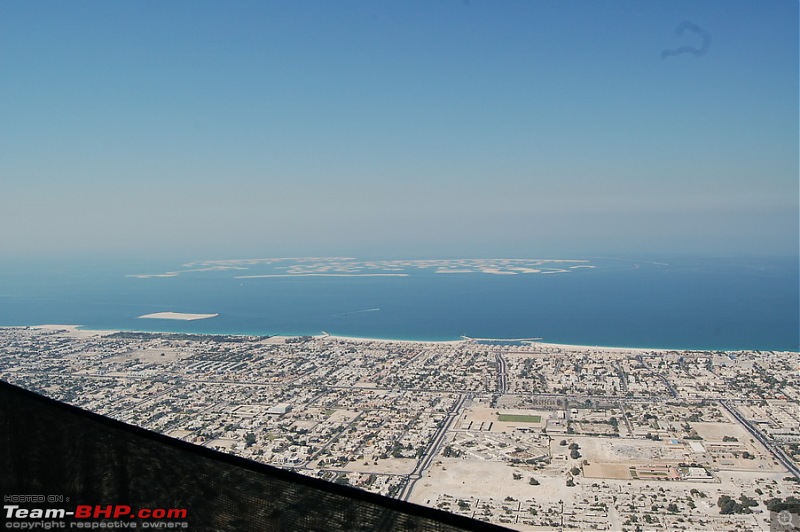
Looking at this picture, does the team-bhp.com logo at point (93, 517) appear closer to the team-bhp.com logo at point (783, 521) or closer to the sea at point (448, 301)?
the team-bhp.com logo at point (783, 521)

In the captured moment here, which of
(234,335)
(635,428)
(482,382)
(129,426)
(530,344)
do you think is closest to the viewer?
(129,426)

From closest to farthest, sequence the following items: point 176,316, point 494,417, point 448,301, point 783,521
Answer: point 783,521, point 494,417, point 176,316, point 448,301

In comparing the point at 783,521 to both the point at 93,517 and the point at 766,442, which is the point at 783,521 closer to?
the point at 766,442

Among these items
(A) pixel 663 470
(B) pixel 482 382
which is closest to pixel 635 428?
(A) pixel 663 470

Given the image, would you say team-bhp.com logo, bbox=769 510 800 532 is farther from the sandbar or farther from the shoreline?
the sandbar

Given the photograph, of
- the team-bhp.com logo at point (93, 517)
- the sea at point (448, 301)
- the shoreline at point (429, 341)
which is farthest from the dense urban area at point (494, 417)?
the team-bhp.com logo at point (93, 517)

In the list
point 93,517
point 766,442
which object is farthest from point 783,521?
point 93,517

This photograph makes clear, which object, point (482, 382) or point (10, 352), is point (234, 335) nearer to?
point (10, 352)
